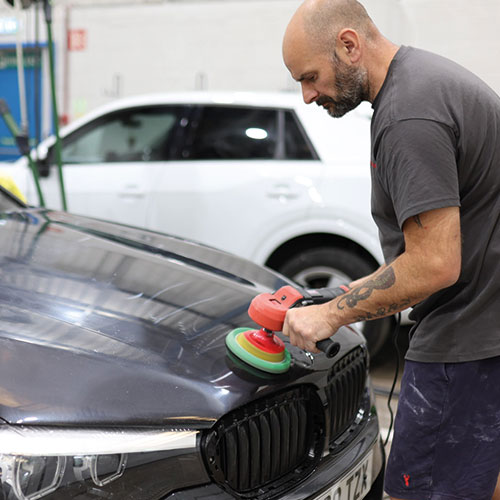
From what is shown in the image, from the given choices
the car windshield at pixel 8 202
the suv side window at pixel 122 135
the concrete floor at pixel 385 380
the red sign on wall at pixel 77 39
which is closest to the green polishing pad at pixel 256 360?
the car windshield at pixel 8 202

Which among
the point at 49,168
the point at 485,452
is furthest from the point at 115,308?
the point at 49,168

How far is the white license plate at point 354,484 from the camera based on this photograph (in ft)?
5.83

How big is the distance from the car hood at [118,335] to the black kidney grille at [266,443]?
5cm

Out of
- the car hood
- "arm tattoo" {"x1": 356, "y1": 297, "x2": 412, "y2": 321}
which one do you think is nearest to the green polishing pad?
the car hood

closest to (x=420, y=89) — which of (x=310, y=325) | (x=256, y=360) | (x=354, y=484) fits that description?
(x=310, y=325)

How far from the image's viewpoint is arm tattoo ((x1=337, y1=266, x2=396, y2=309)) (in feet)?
5.21

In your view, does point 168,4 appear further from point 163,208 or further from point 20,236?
point 20,236

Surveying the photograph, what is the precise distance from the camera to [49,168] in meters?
4.52

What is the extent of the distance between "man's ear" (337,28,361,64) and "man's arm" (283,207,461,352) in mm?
422

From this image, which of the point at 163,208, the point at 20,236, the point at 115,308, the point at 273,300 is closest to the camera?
the point at 273,300

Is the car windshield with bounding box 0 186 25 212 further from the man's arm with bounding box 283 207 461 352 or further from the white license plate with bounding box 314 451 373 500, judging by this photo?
the white license plate with bounding box 314 451 373 500

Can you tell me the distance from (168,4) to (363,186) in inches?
198

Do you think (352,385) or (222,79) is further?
(222,79)

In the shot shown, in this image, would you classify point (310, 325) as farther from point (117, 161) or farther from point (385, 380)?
point (117, 161)
